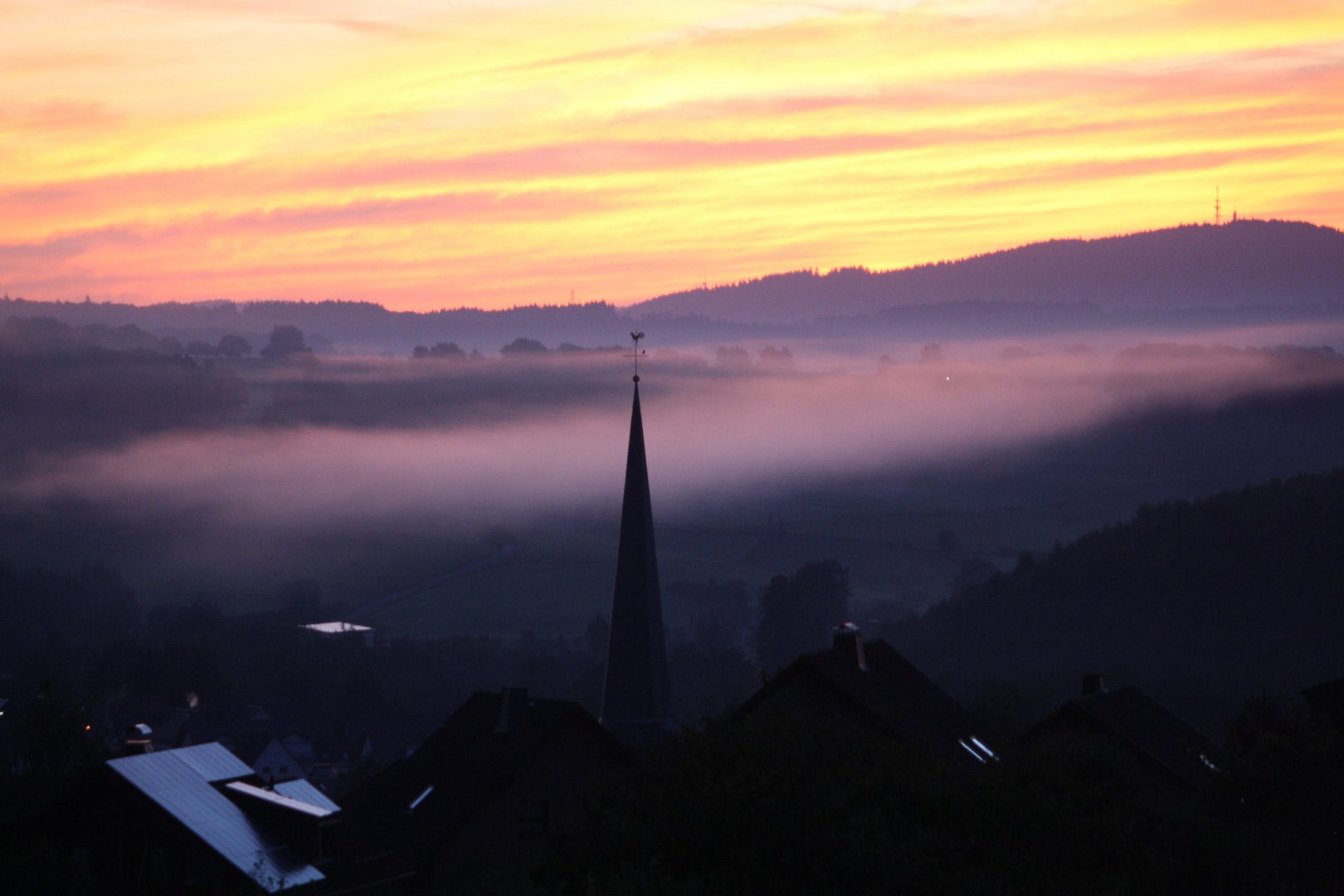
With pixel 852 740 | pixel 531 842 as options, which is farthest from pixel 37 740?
pixel 852 740

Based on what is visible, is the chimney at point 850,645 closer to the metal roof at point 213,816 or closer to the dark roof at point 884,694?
the dark roof at point 884,694

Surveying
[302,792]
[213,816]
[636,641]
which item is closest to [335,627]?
[636,641]

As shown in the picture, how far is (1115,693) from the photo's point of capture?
160 ft

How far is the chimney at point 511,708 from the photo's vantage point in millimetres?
43781

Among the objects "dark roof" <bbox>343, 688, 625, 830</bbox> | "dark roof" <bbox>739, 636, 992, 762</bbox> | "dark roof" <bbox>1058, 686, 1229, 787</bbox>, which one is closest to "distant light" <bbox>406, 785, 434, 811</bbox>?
"dark roof" <bbox>343, 688, 625, 830</bbox>

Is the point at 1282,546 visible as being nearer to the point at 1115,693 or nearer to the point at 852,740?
the point at 1115,693

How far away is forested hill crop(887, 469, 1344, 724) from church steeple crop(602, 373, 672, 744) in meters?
57.2

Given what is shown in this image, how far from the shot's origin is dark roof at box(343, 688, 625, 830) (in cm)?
4031

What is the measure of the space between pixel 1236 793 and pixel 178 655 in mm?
117228

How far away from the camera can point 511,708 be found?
44344 mm

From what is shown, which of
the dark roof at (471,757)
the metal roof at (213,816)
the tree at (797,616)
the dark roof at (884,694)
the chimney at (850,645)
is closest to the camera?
the metal roof at (213,816)

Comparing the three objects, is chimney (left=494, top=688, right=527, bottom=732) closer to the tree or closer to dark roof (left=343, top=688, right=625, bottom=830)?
dark roof (left=343, top=688, right=625, bottom=830)

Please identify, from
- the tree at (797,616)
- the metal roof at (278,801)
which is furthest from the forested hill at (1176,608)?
the metal roof at (278,801)

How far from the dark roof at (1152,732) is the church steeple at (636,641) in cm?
1122
